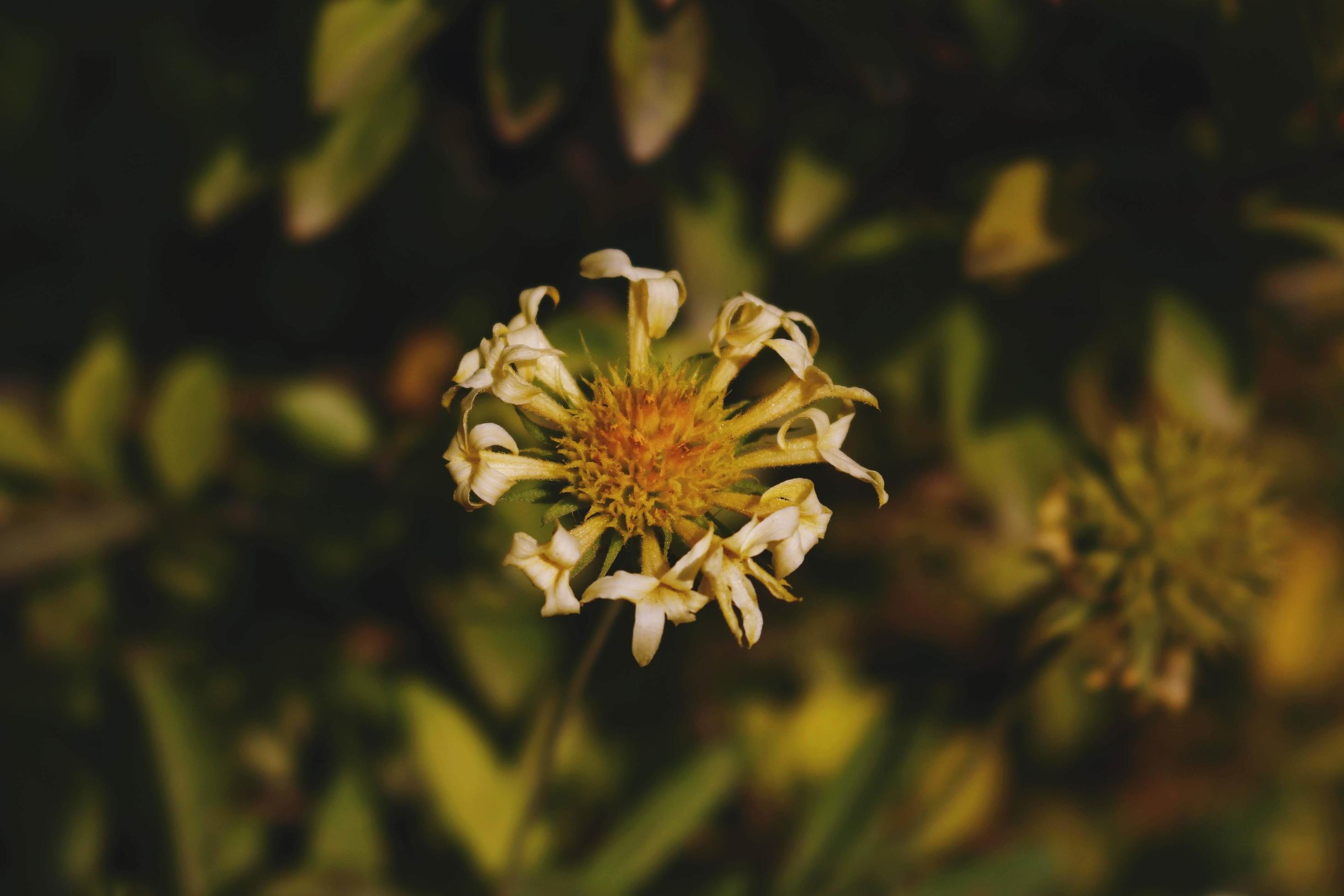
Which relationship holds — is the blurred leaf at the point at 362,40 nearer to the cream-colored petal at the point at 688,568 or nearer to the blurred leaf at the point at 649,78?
the blurred leaf at the point at 649,78

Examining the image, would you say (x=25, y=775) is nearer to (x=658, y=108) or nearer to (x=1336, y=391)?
(x=658, y=108)

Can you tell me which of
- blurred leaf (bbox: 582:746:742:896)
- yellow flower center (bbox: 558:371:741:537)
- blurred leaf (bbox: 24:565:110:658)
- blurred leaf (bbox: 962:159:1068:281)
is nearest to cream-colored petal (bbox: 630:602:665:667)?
yellow flower center (bbox: 558:371:741:537)

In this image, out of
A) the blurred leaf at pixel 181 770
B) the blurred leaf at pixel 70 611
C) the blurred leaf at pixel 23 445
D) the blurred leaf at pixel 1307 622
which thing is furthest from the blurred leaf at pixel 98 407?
the blurred leaf at pixel 1307 622

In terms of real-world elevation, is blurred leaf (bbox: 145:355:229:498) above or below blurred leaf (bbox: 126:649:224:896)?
above

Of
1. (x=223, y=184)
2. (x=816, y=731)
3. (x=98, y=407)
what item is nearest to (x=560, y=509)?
(x=223, y=184)

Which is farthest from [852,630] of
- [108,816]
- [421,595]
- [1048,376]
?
[108,816]

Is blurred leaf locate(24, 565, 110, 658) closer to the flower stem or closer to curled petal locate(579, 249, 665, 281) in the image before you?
the flower stem
